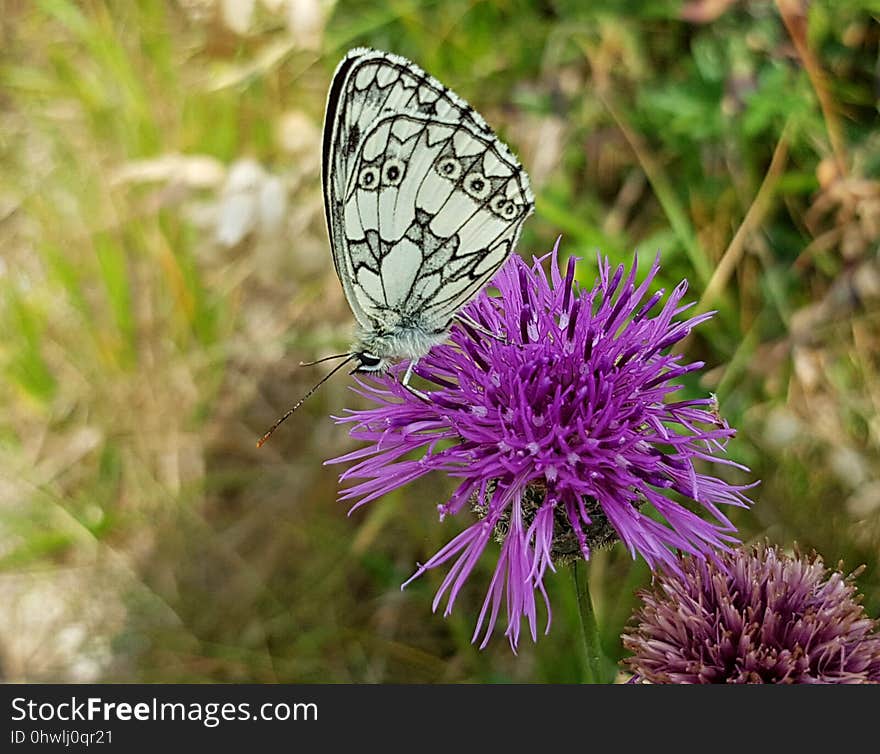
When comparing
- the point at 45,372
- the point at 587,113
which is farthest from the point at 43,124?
the point at 587,113

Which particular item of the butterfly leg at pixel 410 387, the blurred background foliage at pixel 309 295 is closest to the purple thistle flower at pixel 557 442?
the butterfly leg at pixel 410 387

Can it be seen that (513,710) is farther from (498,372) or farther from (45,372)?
(45,372)

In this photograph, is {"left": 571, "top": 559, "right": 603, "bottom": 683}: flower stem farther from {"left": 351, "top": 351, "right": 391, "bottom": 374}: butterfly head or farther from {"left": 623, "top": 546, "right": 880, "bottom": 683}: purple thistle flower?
{"left": 351, "top": 351, "right": 391, "bottom": 374}: butterfly head

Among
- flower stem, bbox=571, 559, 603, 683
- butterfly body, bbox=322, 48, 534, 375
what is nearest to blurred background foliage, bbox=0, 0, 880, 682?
flower stem, bbox=571, 559, 603, 683

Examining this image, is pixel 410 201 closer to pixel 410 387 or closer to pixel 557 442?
pixel 410 387

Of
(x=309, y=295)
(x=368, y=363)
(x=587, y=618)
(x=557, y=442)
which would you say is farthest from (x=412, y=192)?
(x=309, y=295)

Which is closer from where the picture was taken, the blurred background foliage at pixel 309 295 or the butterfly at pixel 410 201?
the butterfly at pixel 410 201

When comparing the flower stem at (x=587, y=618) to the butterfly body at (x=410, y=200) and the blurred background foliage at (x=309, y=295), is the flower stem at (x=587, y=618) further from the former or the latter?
the blurred background foliage at (x=309, y=295)
